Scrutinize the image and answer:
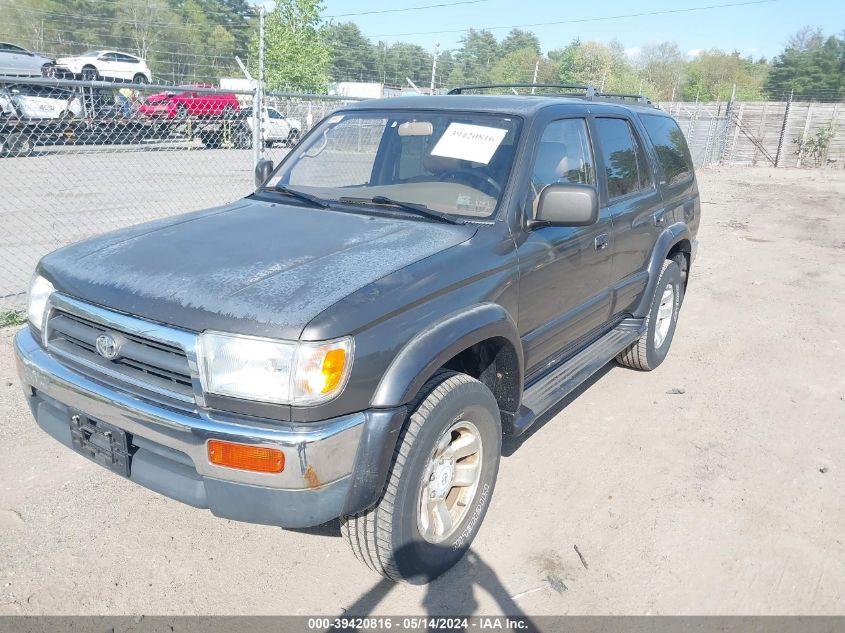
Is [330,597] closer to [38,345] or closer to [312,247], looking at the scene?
[312,247]

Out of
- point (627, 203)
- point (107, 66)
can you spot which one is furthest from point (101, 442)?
point (107, 66)

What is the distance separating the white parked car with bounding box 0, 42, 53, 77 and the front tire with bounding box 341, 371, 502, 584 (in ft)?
67.5

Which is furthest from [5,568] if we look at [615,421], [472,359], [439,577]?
[615,421]

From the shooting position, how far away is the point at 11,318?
5301mm

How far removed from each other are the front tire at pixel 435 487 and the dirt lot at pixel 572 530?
181mm

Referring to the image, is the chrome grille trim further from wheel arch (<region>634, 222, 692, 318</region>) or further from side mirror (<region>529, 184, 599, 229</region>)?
wheel arch (<region>634, 222, 692, 318</region>)

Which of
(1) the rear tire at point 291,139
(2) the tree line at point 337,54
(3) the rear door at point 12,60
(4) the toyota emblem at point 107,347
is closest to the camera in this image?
(4) the toyota emblem at point 107,347

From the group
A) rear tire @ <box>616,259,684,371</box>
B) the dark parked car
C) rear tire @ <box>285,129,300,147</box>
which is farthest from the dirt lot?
rear tire @ <box>285,129,300,147</box>

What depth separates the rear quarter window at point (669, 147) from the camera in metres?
4.78

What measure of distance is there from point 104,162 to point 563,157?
17.2m

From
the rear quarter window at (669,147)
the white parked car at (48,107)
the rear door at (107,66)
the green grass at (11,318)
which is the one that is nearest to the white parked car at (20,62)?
the rear door at (107,66)

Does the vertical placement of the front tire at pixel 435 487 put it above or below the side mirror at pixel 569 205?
below

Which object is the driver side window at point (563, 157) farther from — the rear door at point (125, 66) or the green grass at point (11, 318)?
the rear door at point (125, 66)

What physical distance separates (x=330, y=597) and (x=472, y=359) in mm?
1171
